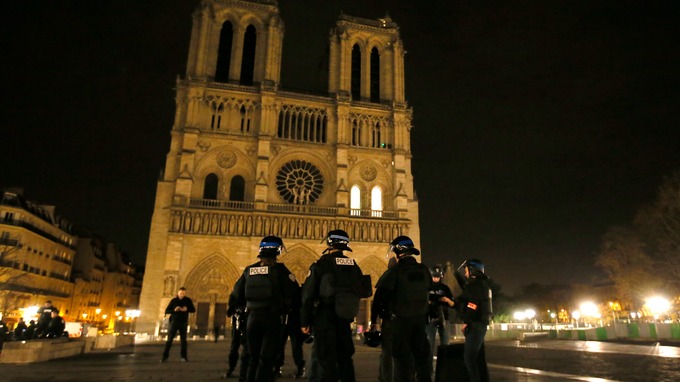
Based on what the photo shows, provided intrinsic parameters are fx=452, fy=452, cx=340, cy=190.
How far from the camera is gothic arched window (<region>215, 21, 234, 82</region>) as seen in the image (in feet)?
115

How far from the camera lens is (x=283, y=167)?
33469mm

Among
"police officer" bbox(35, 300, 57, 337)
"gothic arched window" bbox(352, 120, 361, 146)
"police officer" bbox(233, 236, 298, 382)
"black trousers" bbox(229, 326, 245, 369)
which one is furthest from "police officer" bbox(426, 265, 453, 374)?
"gothic arched window" bbox(352, 120, 361, 146)

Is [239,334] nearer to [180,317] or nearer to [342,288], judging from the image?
[180,317]

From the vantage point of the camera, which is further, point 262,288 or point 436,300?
point 436,300

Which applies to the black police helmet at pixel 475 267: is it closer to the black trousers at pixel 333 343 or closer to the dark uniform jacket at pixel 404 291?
the dark uniform jacket at pixel 404 291

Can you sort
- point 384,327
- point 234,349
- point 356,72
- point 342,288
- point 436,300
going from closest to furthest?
1. point 342,288
2. point 384,327
3. point 436,300
4. point 234,349
5. point 356,72

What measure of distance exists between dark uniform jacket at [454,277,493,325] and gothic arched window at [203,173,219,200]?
28.4 meters

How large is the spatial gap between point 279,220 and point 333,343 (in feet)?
87.7

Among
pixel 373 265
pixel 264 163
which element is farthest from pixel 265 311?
pixel 264 163

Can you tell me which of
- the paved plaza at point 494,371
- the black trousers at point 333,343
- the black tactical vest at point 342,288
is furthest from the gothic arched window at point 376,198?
the black trousers at point 333,343

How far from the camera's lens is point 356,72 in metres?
38.6

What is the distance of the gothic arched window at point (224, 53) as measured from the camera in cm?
3509

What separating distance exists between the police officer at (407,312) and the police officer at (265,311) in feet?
3.33

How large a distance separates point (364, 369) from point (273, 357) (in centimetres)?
371
